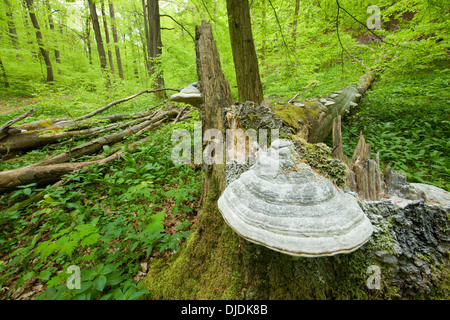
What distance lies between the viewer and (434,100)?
6430 millimetres

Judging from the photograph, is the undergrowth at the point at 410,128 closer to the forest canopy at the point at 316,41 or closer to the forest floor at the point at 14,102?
the forest canopy at the point at 316,41

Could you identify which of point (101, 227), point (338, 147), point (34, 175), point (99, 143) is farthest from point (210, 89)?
point (99, 143)

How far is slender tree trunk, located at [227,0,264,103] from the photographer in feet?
11.7

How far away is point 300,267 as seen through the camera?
124 centimetres

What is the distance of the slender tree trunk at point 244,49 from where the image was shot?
141 inches

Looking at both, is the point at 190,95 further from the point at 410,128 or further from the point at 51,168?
the point at 410,128

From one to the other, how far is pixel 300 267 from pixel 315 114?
11.9 feet

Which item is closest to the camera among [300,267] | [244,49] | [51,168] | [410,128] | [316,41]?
[300,267]

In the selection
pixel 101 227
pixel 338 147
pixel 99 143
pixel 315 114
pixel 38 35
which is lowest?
pixel 101 227

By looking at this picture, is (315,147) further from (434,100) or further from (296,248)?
(434,100)

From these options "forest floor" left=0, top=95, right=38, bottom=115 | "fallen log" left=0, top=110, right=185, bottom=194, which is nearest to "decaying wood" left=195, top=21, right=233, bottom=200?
"fallen log" left=0, top=110, right=185, bottom=194

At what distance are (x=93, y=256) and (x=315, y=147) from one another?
8.79 feet

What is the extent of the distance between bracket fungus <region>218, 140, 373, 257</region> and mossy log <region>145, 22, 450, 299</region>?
1.07 ft
